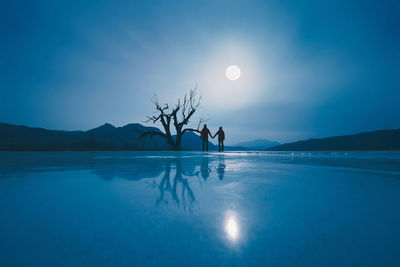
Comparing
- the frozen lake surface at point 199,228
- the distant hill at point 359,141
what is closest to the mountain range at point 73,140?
the frozen lake surface at point 199,228

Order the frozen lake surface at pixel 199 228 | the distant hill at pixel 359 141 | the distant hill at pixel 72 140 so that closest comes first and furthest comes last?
the frozen lake surface at pixel 199 228, the distant hill at pixel 72 140, the distant hill at pixel 359 141

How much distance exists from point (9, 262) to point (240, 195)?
1189mm

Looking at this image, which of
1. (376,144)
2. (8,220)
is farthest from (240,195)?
(376,144)

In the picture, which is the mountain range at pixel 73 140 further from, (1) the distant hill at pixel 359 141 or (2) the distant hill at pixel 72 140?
(1) the distant hill at pixel 359 141

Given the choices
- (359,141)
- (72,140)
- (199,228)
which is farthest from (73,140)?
(359,141)

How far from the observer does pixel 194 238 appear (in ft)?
2.29

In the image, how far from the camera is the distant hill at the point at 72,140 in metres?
14.2

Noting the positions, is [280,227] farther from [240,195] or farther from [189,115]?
[189,115]

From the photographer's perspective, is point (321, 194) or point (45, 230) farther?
point (321, 194)

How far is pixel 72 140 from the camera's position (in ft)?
147

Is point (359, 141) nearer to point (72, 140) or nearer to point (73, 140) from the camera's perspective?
→ point (73, 140)

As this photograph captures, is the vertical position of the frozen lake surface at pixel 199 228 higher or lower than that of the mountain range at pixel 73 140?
lower

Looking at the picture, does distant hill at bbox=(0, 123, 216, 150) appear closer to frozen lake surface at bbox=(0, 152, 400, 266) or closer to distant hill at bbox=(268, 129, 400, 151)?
frozen lake surface at bbox=(0, 152, 400, 266)

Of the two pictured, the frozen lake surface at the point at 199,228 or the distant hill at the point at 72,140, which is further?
the distant hill at the point at 72,140
